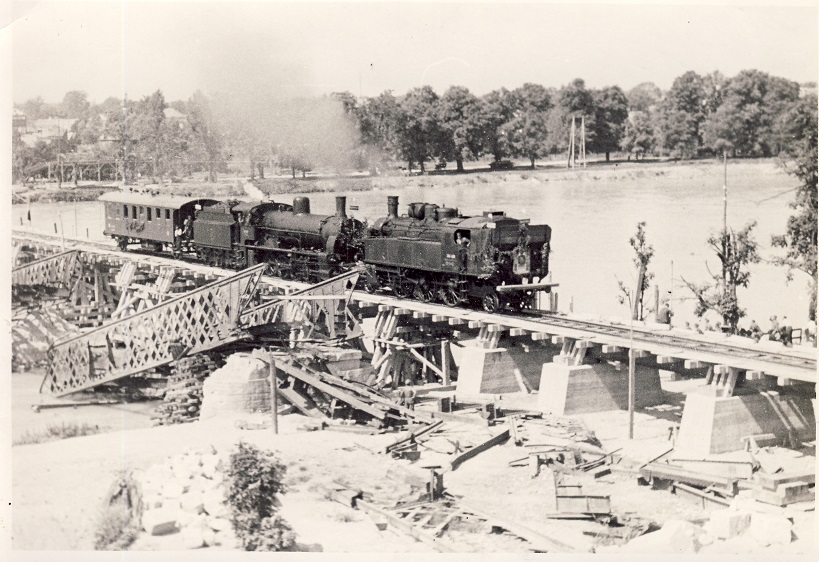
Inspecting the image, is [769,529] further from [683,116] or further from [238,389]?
[683,116]

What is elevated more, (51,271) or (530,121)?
(530,121)

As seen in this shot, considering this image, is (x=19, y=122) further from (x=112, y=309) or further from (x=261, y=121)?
(x=261, y=121)

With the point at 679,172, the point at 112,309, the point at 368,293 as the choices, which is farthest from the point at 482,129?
the point at 112,309

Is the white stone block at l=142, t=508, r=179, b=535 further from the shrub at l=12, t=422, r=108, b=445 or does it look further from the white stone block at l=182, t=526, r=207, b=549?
the shrub at l=12, t=422, r=108, b=445

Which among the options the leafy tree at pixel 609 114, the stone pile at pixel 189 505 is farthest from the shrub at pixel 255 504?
the leafy tree at pixel 609 114

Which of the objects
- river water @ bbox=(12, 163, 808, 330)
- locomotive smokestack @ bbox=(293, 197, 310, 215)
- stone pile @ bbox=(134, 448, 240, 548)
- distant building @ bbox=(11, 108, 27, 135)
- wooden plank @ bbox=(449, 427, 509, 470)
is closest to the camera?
stone pile @ bbox=(134, 448, 240, 548)

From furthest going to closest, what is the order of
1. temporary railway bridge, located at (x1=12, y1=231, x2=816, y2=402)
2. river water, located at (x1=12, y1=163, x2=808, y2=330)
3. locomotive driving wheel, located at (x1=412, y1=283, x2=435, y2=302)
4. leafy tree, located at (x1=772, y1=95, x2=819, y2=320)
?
river water, located at (x1=12, y1=163, x2=808, y2=330), locomotive driving wheel, located at (x1=412, y1=283, x2=435, y2=302), leafy tree, located at (x1=772, y1=95, x2=819, y2=320), temporary railway bridge, located at (x1=12, y1=231, x2=816, y2=402)

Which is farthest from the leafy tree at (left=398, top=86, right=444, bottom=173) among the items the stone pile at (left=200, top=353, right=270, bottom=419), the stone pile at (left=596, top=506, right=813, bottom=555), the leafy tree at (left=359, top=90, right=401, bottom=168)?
the stone pile at (left=596, top=506, right=813, bottom=555)

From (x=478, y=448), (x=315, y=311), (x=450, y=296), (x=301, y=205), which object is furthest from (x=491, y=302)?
(x=301, y=205)
